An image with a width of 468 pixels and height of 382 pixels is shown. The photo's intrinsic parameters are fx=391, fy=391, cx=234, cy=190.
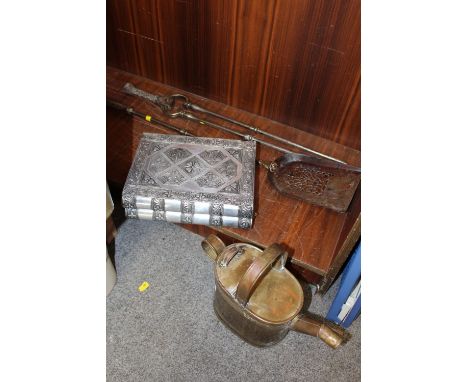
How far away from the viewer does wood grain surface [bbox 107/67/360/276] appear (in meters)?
1.16

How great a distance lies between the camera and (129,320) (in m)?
1.27

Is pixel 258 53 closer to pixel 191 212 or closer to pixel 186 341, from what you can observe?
pixel 191 212

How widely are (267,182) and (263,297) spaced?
0.39 metres

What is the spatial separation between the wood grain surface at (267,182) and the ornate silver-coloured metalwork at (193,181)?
83 mm

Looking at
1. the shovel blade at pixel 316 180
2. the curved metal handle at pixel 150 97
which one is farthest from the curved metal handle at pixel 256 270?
the curved metal handle at pixel 150 97

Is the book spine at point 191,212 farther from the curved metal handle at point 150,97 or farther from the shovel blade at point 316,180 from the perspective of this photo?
the curved metal handle at point 150,97

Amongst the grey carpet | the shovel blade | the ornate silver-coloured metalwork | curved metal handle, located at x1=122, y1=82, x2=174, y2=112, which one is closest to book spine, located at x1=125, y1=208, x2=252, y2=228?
the ornate silver-coloured metalwork

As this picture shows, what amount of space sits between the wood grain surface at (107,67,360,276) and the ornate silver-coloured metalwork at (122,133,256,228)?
0.27ft

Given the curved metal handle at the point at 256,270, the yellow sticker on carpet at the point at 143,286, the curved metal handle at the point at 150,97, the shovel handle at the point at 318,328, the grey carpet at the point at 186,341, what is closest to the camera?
the curved metal handle at the point at 256,270

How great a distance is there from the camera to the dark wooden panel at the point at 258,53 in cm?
112

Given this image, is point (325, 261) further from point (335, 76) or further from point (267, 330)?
point (335, 76)

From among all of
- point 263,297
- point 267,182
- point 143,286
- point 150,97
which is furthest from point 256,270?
point 150,97

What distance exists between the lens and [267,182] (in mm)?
1275

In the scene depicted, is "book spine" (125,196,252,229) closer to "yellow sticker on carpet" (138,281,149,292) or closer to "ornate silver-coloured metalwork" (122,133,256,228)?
"ornate silver-coloured metalwork" (122,133,256,228)
